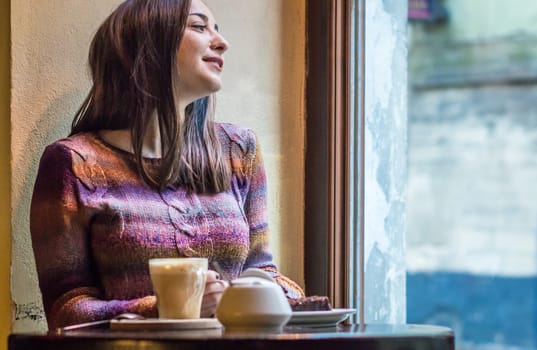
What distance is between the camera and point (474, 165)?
263 inches

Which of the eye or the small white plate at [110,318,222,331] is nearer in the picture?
the small white plate at [110,318,222,331]

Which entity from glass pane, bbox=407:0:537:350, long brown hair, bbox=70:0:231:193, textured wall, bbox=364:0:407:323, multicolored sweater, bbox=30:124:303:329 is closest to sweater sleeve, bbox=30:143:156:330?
multicolored sweater, bbox=30:124:303:329

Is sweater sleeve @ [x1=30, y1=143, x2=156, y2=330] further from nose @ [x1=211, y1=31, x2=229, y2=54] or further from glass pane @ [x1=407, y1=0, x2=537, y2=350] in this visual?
glass pane @ [x1=407, y1=0, x2=537, y2=350]

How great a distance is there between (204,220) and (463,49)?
180 inches

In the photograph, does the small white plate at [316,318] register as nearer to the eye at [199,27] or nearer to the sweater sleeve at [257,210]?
the sweater sleeve at [257,210]

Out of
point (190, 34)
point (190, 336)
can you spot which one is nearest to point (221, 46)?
point (190, 34)

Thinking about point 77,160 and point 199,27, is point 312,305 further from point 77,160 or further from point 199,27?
point 199,27

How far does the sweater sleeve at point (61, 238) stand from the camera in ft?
5.88

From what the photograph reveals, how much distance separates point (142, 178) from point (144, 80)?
193 millimetres

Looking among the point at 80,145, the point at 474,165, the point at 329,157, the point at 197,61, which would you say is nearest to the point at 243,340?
the point at 80,145

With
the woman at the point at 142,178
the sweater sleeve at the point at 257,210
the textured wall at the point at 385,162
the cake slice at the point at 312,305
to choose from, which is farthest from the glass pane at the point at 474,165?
the cake slice at the point at 312,305

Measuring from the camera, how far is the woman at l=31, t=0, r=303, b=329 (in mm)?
1812

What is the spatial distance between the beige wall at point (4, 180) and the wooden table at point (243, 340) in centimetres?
62

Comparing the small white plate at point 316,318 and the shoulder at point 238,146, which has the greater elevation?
the shoulder at point 238,146
